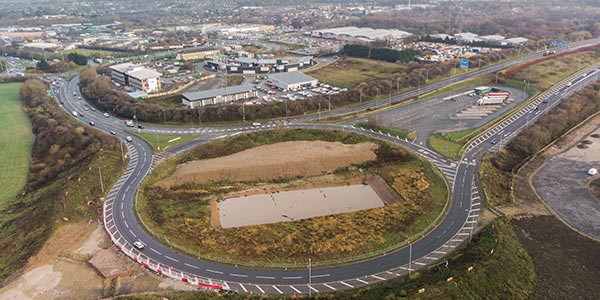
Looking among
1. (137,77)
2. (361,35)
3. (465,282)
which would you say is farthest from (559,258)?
(361,35)

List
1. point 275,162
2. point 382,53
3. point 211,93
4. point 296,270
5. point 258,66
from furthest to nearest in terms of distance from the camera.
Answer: point 382,53 < point 258,66 < point 211,93 < point 275,162 < point 296,270

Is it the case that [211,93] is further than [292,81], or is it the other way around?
[292,81]

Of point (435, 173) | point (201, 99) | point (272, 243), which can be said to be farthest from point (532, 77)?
point (272, 243)

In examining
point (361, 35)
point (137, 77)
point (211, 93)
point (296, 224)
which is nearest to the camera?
point (296, 224)

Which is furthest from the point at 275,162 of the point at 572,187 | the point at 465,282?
the point at 572,187

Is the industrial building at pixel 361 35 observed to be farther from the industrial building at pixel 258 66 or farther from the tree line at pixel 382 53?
the industrial building at pixel 258 66

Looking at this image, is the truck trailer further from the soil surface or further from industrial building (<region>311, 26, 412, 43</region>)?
industrial building (<region>311, 26, 412, 43</region>)

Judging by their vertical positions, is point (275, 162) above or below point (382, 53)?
below

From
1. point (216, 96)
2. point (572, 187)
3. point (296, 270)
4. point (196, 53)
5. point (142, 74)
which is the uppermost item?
point (196, 53)

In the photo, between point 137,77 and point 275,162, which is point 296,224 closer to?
point 275,162
